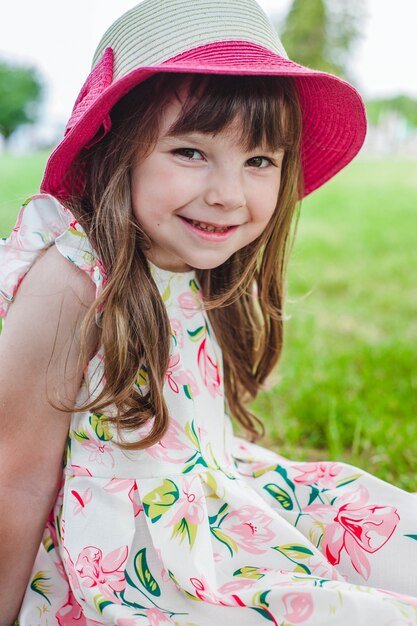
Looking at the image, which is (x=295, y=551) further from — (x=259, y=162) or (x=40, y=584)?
(x=259, y=162)

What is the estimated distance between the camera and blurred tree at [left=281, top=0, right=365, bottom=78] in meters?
18.3

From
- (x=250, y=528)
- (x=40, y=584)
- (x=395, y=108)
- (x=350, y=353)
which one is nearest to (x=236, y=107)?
(x=250, y=528)

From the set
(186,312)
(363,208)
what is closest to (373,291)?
(186,312)

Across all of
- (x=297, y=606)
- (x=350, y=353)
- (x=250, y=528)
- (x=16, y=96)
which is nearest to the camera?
(x=297, y=606)

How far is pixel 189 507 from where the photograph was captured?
1.24 m

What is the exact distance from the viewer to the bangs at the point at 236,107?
3.86 ft

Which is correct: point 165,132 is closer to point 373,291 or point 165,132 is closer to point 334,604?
point 334,604

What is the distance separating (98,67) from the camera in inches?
50.5

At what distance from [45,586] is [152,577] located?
0.20 meters

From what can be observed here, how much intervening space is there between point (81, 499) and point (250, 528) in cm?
29

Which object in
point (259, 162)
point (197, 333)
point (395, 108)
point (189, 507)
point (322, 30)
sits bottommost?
point (189, 507)

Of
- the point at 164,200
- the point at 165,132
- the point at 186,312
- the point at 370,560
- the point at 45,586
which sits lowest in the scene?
the point at 45,586

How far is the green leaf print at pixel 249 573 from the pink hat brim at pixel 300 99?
722 millimetres

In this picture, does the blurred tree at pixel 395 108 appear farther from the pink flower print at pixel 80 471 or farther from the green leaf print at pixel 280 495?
the pink flower print at pixel 80 471
